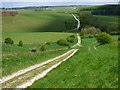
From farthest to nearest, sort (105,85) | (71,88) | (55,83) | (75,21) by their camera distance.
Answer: (75,21) < (55,83) < (71,88) < (105,85)

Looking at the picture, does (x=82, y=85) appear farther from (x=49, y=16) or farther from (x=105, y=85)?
(x=49, y=16)

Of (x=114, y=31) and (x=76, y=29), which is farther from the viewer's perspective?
(x=76, y=29)

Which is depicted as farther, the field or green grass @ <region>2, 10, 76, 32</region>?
green grass @ <region>2, 10, 76, 32</region>

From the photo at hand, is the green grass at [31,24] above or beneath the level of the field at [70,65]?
beneath

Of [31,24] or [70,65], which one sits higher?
[70,65]

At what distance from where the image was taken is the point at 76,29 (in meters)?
158

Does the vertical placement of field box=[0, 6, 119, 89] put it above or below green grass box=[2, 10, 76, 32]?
above

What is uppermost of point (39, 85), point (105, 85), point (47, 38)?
point (105, 85)

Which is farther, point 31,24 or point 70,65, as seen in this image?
point 31,24

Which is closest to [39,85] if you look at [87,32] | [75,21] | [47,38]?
[47,38]

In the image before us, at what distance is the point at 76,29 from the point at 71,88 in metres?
141

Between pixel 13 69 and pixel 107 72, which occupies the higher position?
pixel 107 72

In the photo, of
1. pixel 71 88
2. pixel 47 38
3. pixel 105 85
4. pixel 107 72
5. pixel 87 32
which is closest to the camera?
pixel 105 85

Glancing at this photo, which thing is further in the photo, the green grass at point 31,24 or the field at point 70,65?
the green grass at point 31,24
